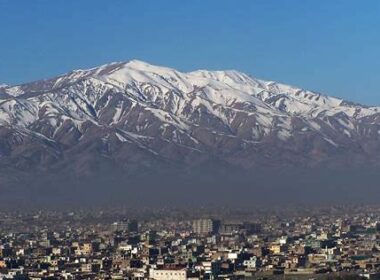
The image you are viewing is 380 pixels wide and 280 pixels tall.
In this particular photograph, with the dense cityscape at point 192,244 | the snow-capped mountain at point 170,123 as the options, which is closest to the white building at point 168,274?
the dense cityscape at point 192,244

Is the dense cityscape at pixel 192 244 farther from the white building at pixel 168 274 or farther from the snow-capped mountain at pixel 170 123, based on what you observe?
→ the snow-capped mountain at pixel 170 123

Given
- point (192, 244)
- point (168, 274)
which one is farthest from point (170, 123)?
point (168, 274)

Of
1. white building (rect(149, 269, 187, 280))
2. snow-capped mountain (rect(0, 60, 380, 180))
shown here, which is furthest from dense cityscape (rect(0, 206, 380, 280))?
snow-capped mountain (rect(0, 60, 380, 180))

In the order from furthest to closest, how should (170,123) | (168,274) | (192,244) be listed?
(170,123) < (192,244) < (168,274)

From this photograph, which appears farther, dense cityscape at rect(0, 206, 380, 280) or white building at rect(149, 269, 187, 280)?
dense cityscape at rect(0, 206, 380, 280)

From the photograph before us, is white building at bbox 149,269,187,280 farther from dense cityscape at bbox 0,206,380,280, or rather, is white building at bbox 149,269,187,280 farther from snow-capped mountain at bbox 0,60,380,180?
snow-capped mountain at bbox 0,60,380,180

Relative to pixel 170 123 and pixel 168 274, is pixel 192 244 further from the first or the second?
pixel 170 123
